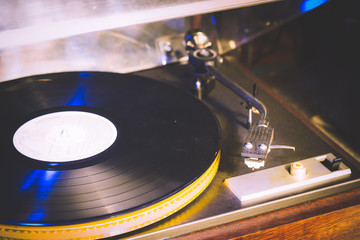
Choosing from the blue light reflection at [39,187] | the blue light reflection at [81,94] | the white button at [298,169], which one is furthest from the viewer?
the blue light reflection at [81,94]

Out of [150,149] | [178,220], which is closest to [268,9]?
[150,149]

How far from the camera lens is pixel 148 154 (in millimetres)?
853

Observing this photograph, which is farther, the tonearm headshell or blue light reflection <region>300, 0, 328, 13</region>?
blue light reflection <region>300, 0, 328, 13</region>

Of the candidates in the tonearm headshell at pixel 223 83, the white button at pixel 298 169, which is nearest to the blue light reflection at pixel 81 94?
the tonearm headshell at pixel 223 83

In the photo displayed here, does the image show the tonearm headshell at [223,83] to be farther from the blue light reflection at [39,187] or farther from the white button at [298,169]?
the blue light reflection at [39,187]

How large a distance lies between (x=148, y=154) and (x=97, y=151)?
0.45 ft

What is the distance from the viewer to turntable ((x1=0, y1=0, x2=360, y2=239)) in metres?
0.74

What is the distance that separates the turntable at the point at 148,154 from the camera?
2.43 feet

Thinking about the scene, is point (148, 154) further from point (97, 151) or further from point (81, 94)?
point (81, 94)

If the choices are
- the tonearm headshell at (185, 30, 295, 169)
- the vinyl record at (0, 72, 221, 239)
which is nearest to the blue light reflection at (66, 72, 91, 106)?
the vinyl record at (0, 72, 221, 239)

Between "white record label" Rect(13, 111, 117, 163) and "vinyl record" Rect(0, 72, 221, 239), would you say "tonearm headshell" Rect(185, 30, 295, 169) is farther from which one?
"white record label" Rect(13, 111, 117, 163)

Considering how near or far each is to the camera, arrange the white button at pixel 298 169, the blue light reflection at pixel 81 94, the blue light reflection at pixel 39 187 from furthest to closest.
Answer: the blue light reflection at pixel 81 94
the white button at pixel 298 169
the blue light reflection at pixel 39 187

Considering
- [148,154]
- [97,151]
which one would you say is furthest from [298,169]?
[97,151]

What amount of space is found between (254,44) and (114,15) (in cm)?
92
